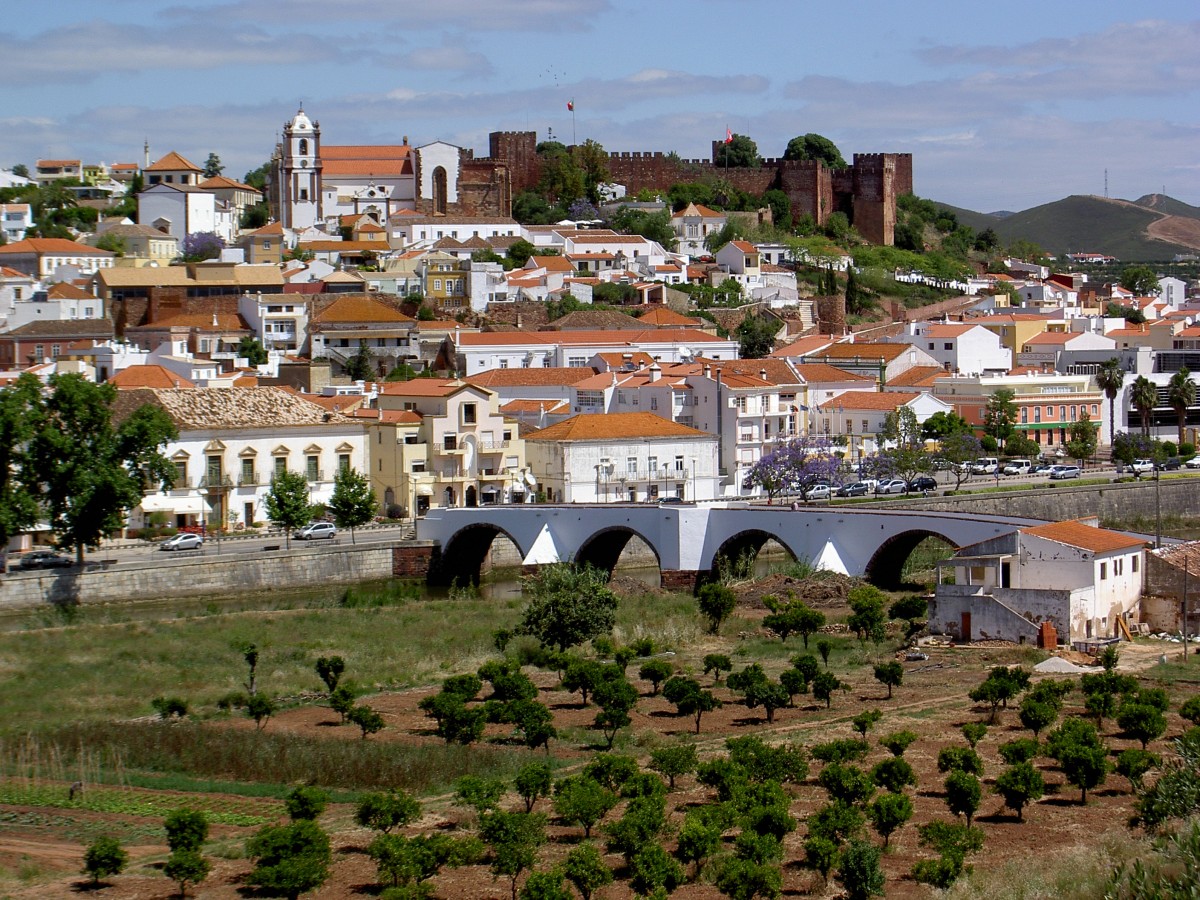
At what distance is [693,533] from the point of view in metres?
43.6

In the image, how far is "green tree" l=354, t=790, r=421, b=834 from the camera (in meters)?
20.6

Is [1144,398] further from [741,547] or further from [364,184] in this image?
[364,184]

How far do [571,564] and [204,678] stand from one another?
13.2 m

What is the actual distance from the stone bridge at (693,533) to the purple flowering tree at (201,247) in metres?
37.8

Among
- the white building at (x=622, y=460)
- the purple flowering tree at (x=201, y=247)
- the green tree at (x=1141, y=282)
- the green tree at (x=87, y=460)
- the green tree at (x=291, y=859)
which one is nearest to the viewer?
the green tree at (x=291, y=859)

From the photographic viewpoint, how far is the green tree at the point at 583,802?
68.5 ft

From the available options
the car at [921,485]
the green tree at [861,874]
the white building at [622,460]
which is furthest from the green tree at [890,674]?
the car at [921,485]

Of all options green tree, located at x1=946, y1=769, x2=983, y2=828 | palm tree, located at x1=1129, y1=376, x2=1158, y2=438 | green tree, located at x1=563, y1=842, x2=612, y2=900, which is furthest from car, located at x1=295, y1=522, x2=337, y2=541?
palm tree, located at x1=1129, y1=376, x2=1158, y2=438

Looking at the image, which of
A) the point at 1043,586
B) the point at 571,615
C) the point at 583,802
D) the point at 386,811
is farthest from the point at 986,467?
the point at 386,811

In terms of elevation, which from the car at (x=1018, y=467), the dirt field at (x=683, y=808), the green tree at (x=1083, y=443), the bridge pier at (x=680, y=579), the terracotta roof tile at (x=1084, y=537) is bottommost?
the dirt field at (x=683, y=808)

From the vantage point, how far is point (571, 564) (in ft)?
142

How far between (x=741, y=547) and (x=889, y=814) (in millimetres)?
23652

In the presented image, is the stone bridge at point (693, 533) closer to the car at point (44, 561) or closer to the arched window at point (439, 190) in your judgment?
the car at point (44, 561)

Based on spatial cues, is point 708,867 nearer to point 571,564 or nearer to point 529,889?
point 529,889
